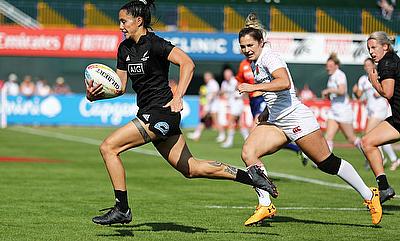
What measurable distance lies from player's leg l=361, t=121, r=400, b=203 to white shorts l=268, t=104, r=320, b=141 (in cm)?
137

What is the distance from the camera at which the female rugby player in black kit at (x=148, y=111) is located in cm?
919

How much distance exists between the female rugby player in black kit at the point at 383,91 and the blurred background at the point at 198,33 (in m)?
31.5

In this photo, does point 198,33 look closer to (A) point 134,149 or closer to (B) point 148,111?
(A) point 134,149

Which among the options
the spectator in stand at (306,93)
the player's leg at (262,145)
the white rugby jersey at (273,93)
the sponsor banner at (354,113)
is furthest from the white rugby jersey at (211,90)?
the white rugby jersey at (273,93)

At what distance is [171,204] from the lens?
12.4 meters

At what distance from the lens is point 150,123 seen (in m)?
9.22

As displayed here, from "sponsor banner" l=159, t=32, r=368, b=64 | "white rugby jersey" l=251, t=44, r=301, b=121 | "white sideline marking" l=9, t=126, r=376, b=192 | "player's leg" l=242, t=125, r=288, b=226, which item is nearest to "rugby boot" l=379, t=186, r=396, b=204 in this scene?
"player's leg" l=242, t=125, r=288, b=226

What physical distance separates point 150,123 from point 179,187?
226 inches

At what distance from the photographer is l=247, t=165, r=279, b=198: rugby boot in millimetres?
9500

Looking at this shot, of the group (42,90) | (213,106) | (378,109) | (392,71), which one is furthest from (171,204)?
(42,90)

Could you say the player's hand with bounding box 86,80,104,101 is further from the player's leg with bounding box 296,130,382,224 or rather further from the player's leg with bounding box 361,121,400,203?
the player's leg with bounding box 361,121,400,203

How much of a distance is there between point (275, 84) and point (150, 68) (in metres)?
1.30

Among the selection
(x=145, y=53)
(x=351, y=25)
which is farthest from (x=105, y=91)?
(x=351, y=25)

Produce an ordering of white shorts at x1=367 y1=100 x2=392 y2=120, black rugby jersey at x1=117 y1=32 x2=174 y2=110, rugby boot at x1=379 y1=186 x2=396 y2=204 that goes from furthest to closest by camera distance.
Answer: white shorts at x1=367 y1=100 x2=392 y2=120 < rugby boot at x1=379 y1=186 x2=396 y2=204 < black rugby jersey at x1=117 y1=32 x2=174 y2=110
